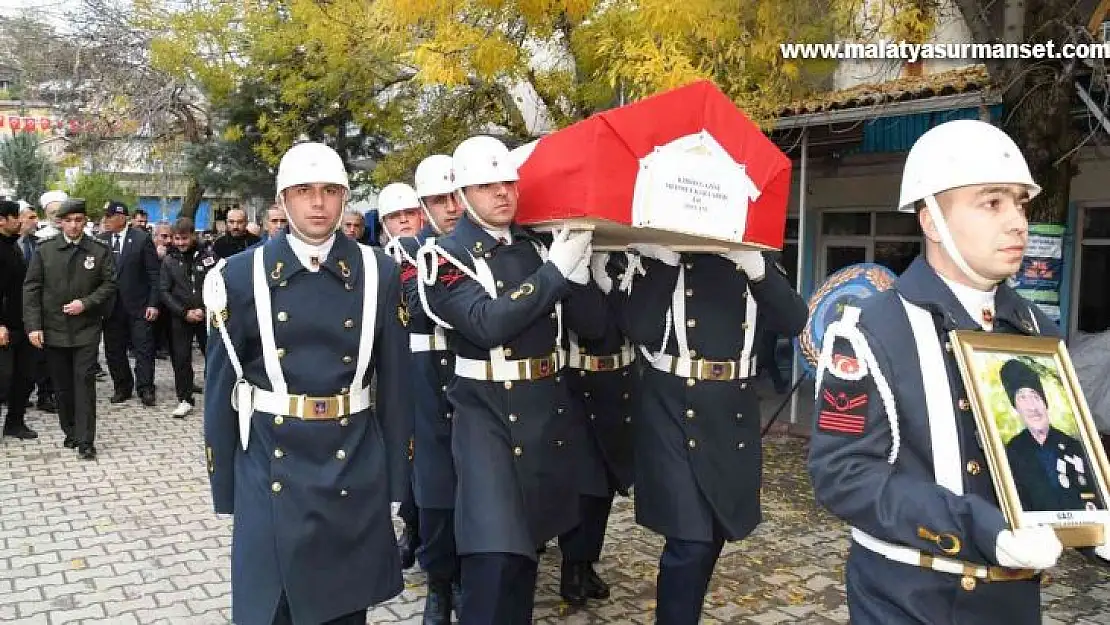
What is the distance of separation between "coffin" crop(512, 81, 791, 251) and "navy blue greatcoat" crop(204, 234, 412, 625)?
2.84 ft

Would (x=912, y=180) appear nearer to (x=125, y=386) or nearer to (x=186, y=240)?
(x=186, y=240)

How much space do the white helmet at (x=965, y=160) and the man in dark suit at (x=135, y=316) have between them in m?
9.57

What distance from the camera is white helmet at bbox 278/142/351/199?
3252mm

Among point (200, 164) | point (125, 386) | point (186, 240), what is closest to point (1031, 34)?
point (186, 240)

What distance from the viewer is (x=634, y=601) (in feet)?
16.0

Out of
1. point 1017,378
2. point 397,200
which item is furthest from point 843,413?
point 397,200

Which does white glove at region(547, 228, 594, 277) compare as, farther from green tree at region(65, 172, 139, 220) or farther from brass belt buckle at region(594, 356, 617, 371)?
green tree at region(65, 172, 139, 220)

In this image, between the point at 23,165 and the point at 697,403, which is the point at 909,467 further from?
the point at 23,165

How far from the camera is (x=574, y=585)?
4.77m

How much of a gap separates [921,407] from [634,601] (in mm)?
3069

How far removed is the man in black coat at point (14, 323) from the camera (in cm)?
841

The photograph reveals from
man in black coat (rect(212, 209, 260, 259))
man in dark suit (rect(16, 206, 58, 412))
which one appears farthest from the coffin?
man in black coat (rect(212, 209, 260, 259))

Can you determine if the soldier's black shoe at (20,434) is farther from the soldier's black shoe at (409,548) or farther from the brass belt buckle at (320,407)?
the brass belt buckle at (320,407)

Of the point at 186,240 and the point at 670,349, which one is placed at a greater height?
the point at 186,240
